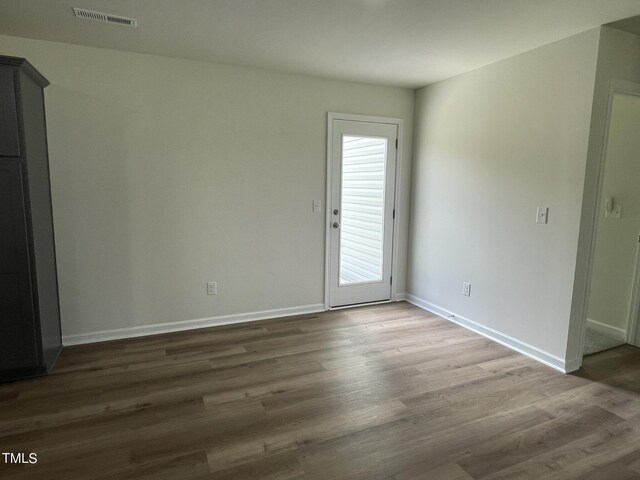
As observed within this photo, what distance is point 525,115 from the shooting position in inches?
120

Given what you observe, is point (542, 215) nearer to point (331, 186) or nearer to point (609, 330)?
point (609, 330)

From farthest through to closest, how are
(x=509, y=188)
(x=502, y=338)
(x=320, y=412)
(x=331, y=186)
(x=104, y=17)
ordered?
(x=331, y=186)
(x=502, y=338)
(x=509, y=188)
(x=104, y=17)
(x=320, y=412)

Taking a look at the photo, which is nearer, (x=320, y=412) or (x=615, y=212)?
(x=320, y=412)

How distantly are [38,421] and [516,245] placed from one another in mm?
3648

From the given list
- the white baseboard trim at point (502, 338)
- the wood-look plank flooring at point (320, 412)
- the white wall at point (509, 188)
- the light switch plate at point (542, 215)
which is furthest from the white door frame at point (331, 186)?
the light switch plate at point (542, 215)

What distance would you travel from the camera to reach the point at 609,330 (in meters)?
3.56

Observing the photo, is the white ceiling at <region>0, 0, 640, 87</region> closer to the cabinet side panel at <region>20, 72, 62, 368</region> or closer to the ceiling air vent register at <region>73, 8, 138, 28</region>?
the ceiling air vent register at <region>73, 8, 138, 28</region>

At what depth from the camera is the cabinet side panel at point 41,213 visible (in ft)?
8.30

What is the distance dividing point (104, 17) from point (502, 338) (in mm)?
4013

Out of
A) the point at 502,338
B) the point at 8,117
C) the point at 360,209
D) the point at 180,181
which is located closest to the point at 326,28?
the point at 180,181

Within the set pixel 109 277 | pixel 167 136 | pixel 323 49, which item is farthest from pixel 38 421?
pixel 323 49

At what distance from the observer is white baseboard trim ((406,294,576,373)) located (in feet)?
9.45

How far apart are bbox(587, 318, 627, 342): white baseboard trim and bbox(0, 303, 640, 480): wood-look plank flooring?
0.28m

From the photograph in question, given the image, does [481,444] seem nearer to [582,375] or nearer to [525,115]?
[582,375]
